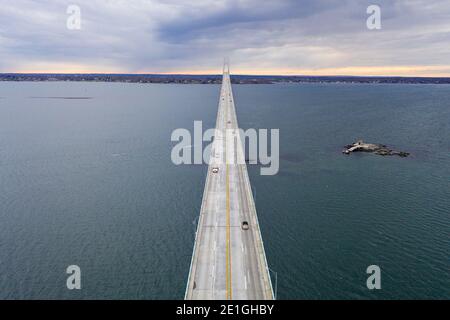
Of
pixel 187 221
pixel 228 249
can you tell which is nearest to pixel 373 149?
pixel 187 221

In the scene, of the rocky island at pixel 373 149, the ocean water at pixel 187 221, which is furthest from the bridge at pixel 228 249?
the rocky island at pixel 373 149

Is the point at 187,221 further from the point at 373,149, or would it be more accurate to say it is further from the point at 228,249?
the point at 373,149

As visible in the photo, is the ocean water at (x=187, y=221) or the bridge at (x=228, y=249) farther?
the ocean water at (x=187, y=221)

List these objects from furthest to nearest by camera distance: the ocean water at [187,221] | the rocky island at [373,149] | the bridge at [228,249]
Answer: the rocky island at [373,149] < the ocean water at [187,221] < the bridge at [228,249]

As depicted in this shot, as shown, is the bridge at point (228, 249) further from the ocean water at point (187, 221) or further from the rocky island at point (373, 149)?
the rocky island at point (373, 149)

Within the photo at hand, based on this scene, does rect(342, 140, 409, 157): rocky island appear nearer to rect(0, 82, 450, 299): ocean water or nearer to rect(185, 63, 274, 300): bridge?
rect(0, 82, 450, 299): ocean water

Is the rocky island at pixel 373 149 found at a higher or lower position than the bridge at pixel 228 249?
higher
